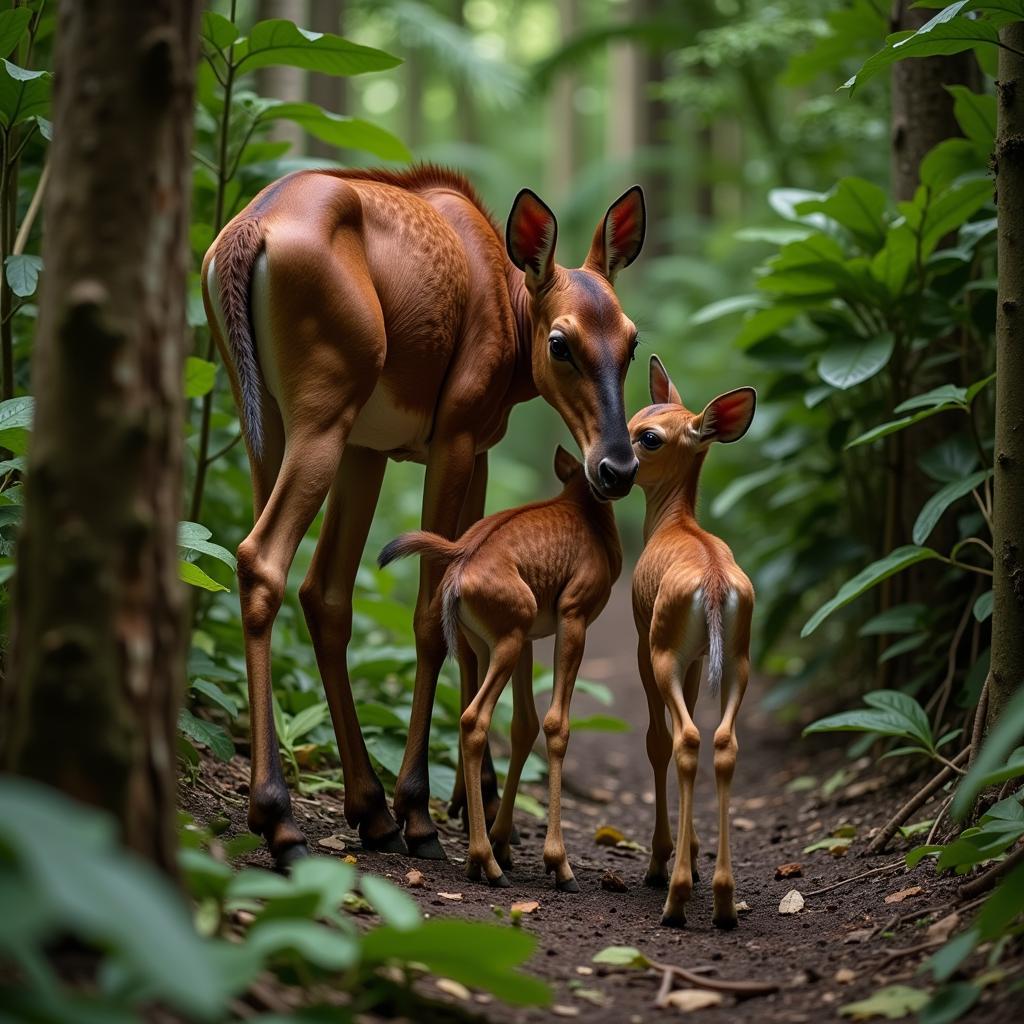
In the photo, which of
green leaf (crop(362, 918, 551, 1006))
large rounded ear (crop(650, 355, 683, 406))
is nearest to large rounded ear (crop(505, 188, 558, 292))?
large rounded ear (crop(650, 355, 683, 406))

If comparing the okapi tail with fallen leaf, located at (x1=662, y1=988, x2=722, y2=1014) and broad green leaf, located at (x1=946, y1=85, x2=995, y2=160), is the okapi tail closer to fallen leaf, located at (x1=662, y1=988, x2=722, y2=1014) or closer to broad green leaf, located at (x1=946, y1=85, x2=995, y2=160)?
fallen leaf, located at (x1=662, y1=988, x2=722, y2=1014)

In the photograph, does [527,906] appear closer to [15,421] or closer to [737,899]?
[737,899]

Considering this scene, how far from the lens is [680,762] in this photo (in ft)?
12.7

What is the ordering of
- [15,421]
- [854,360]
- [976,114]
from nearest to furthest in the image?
[15,421]
[976,114]
[854,360]

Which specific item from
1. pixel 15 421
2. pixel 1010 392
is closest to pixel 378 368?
pixel 15 421

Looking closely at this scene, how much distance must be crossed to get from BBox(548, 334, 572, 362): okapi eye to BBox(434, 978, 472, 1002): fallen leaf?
7.61 ft

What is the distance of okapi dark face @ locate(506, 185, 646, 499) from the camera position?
14.1 feet

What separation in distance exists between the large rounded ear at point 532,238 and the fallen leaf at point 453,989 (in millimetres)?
2650

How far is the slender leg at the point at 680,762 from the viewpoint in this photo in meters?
3.87

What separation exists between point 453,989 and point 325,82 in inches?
368

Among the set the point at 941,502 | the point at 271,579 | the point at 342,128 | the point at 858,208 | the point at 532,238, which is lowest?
the point at 271,579

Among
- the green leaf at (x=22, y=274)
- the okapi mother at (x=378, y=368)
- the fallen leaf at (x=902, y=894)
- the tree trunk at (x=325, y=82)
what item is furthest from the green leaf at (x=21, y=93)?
the tree trunk at (x=325, y=82)

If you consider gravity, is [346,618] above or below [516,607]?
below

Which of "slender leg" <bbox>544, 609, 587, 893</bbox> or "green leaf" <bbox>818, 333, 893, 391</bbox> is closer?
"slender leg" <bbox>544, 609, 587, 893</bbox>
